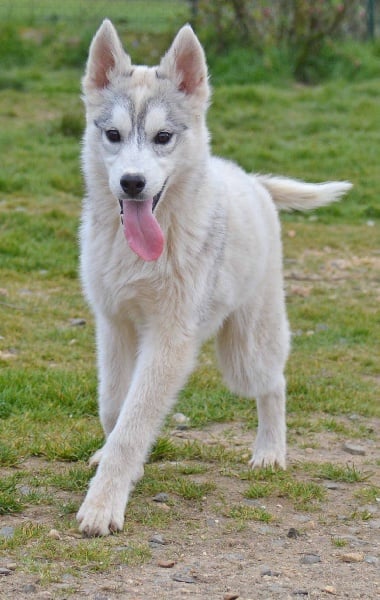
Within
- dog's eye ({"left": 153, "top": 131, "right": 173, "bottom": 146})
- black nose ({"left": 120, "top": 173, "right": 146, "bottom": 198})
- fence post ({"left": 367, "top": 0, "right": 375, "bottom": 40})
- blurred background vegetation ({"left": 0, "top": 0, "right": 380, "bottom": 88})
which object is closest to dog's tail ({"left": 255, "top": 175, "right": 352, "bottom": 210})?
dog's eye ({"left": 153, "top": 131, "right": 173, "bottom": 146})

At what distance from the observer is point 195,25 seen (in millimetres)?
14516

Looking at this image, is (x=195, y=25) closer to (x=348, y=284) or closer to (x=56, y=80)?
(x=56, y=80)

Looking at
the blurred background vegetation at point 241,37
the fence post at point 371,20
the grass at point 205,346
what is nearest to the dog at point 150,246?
the grass at point 205,346

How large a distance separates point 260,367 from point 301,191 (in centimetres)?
102

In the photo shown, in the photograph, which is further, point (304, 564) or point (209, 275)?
point (209, 275)

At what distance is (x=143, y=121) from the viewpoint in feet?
13.9

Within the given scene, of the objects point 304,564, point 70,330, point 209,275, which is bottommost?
point 70,330

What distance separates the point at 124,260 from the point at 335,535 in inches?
54.7

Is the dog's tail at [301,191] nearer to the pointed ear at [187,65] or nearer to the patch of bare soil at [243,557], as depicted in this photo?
the pointed ear at [187,65]

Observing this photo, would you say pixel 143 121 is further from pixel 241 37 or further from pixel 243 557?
pixel 241 37

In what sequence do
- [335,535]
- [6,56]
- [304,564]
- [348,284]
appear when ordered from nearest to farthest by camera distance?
1. [304,564]
2. [335,535]
3. [348,284]
4. [6,56]

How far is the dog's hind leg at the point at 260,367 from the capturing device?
504cm

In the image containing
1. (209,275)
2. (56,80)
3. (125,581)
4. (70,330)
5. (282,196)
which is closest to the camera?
(125,581)

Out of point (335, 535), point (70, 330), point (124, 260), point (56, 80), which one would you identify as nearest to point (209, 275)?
point (124, 260)
